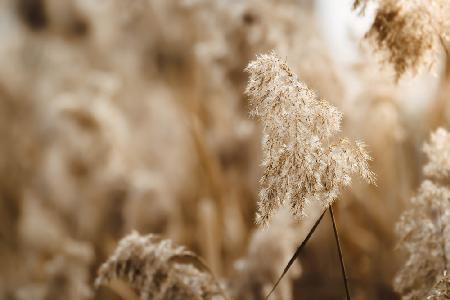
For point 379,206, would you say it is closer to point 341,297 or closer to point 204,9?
point 341,297

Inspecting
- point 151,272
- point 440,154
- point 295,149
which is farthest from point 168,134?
point 295,149

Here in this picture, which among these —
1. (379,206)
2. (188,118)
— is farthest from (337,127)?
(379,206)

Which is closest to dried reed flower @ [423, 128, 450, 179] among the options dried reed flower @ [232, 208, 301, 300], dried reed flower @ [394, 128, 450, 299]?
dried reed flower @ [394, 128, 450, 299]

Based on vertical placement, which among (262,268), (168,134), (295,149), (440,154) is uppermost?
(168,134)

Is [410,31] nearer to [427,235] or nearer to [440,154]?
[440,154]

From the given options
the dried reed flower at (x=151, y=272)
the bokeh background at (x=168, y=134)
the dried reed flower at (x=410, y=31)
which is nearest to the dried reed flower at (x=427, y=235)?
the dried reed flower at (x=410, y=31)

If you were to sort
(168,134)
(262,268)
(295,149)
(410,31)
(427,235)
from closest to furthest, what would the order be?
(295,149)
(410,31)
(427,235)
(262,268)
(168,134)

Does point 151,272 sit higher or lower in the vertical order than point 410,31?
lower

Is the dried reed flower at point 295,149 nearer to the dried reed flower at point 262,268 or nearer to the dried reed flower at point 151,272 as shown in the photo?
the dried reed flower at point 151,272
